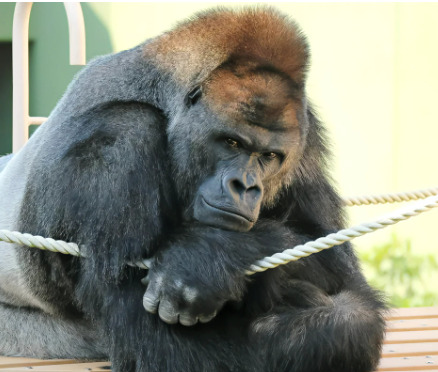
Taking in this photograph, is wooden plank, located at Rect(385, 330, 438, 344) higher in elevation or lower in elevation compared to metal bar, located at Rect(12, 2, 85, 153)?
lower

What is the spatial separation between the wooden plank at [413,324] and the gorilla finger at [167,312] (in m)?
1.76

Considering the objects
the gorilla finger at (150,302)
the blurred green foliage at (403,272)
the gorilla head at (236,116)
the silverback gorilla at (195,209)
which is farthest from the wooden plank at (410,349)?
the blurred green foliage at (403,272)

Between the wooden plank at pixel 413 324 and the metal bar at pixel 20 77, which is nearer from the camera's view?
the wooden plank at pixel 413 324

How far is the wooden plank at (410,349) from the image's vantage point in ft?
12.4

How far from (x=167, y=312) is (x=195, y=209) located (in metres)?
0.41

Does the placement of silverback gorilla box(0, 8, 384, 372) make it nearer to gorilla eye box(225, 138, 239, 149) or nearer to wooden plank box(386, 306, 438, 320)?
gorilla eye box(225, 138, 239, 149)

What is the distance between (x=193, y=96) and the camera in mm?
3172

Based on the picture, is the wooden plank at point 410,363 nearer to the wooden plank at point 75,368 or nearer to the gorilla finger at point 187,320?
the gorilla finger at point 187,320

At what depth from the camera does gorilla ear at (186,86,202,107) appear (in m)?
3.17

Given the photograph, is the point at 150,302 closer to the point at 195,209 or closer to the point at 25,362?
the point at 195,209

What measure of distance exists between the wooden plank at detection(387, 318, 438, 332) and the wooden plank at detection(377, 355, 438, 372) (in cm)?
55

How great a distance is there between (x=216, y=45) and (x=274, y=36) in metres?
0.23

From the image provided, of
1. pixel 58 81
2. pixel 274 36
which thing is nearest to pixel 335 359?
pixel 274 36

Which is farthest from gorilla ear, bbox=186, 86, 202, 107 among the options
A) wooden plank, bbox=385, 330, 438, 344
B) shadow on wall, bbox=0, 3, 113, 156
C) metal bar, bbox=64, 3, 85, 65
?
shadow on wall, bbox=0, 3, 113, 156
